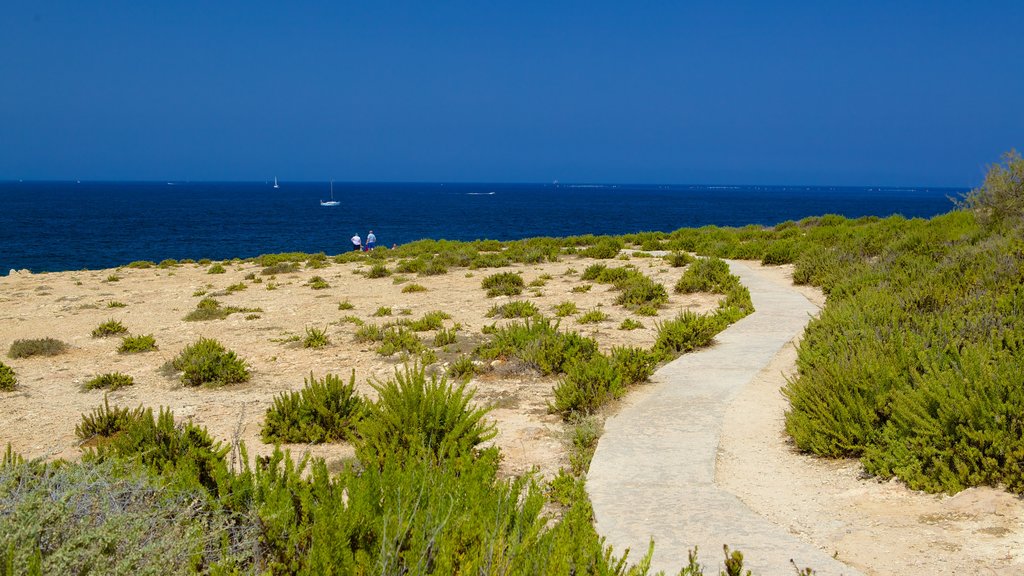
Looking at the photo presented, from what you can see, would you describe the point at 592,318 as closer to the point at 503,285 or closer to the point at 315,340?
the point at 503,285

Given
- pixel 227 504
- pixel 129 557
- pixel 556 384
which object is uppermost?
pixel 129 557

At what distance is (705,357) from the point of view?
9.20 meters

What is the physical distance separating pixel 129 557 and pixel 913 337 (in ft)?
22.0

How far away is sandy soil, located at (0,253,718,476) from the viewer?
7.54 metres

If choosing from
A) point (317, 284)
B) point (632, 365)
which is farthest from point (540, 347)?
point (317, 284)

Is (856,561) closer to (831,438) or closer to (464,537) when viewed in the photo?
(831,438)


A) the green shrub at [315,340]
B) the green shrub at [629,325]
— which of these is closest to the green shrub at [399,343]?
the green shrub at [315,340]

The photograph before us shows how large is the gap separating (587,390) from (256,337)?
7.58 metres

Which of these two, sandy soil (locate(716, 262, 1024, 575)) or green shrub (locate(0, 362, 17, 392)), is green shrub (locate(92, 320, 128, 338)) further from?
sandy soil (locate(716, 262, 1024, 575))

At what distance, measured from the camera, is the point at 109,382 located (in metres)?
9.52

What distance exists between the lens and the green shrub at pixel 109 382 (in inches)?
371

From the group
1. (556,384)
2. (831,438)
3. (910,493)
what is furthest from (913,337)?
(556,384)

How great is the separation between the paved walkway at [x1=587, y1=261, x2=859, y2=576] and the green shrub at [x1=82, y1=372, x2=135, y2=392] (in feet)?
22.4

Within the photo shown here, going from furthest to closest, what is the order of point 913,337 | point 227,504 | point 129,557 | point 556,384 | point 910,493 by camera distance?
1. point 556,384
2. point 913,337
3. point 910,493
4. point 227,504
5. point 129,557
